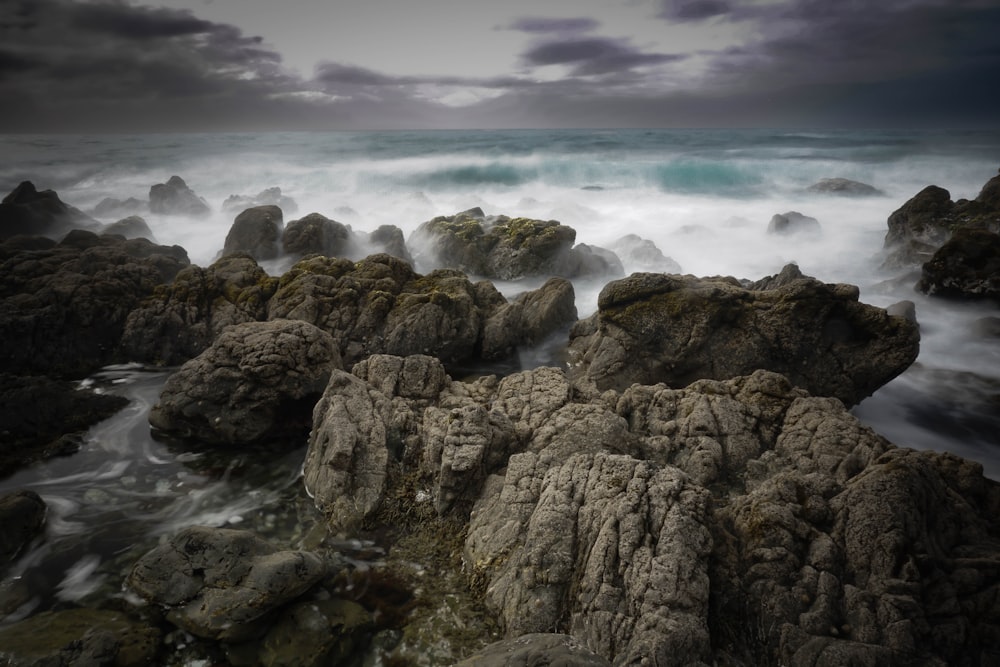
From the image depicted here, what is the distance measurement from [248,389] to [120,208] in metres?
32.7

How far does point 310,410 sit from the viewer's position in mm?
9477

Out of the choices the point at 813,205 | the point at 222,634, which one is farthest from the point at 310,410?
the point at 813,205

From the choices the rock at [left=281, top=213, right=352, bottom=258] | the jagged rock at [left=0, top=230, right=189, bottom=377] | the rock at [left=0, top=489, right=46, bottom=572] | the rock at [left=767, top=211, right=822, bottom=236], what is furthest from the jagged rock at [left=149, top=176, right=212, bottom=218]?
the rock at [left=767, top=211, right=822, bottom=236]

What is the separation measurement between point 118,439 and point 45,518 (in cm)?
229

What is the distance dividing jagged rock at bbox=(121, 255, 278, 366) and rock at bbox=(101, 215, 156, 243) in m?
13.9

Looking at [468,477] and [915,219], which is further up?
[915,219]

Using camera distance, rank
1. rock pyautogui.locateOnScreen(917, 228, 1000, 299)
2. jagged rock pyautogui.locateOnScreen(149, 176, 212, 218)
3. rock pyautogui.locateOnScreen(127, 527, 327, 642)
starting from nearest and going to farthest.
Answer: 1. rock pyautogui.locateOnScreen(127, 527, 327, 642)
2. rock pyautogui.locateOnScreen(917, 228, 1000, 299)
3. jagged rock pyautogui.locateOnScreen(149, 176, 212, 218)

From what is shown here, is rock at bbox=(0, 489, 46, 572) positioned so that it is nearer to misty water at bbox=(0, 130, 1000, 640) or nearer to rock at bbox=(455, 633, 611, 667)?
misty water at bbox=(0, 130, 1000, 640)

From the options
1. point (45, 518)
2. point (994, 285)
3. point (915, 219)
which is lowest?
point (45, 518)

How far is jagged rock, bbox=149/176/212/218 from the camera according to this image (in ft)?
105

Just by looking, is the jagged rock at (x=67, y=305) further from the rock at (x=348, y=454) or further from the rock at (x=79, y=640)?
the rock at (x=79, y=640)

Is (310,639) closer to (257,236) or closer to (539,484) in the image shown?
(539,484)

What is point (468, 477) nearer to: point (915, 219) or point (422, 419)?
point (422, 419)

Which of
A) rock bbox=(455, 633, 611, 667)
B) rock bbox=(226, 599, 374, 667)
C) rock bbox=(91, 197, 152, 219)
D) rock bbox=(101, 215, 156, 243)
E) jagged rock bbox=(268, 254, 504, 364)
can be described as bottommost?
rock bbox=(226, 599, 374, 667)
